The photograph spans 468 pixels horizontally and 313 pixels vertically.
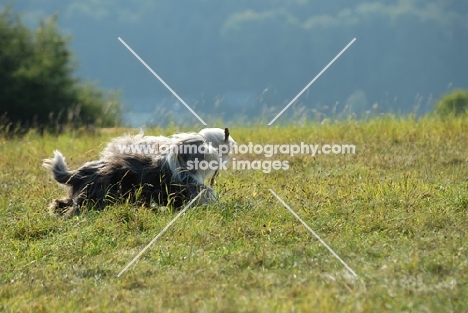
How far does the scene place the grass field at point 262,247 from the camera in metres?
4.68

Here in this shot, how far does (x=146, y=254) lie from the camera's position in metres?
5.75

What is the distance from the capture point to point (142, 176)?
22.7ft

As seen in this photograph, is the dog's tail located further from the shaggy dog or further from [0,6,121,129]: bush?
[0,6,121,129]: bush

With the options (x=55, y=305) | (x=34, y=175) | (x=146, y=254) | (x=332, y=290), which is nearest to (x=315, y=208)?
(x=146, y=254)

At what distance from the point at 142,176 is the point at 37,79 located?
367 inches

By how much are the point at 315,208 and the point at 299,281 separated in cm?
189

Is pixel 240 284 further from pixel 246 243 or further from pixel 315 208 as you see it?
pixel 315 208

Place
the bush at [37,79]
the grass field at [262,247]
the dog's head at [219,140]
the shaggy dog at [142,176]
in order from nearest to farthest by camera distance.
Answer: the grass field at [262,247], the shaggy dog at [142,176], the dog's head at [219,140], the bush at [37,79]

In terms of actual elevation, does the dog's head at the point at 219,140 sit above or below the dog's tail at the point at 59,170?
above

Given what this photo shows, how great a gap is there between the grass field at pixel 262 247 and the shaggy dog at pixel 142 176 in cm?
22

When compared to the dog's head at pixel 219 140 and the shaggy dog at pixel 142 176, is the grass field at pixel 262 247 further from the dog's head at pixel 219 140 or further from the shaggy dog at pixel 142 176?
the dog's head at pixel 219 140

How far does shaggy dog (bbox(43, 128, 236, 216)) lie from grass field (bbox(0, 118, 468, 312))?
0.74 ft

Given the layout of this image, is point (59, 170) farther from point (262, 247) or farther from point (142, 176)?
point (262, 247)

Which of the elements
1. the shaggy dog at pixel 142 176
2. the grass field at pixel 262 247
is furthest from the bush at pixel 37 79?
the shaggy dog at pixel 142 176
